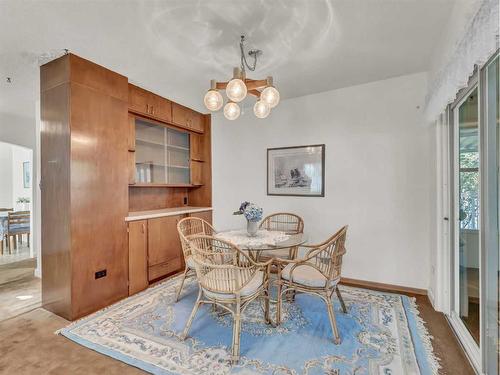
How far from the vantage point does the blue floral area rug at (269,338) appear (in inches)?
Answer: 69.7

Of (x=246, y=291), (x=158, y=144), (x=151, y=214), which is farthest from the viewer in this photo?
(x=158, y=144)

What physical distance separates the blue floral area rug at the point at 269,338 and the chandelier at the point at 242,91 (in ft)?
6.20

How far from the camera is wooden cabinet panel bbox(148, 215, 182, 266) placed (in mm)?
3266

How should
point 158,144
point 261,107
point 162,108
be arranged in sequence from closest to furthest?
point 261,107 < point 162,108 < point 158,144

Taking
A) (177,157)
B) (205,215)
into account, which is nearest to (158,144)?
(177,157)

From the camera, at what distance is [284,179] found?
12.4 feet

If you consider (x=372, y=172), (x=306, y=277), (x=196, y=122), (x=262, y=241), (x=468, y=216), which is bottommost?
(x=306, y=277)

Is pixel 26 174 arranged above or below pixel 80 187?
above

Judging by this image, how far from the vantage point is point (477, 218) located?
6.07 ft

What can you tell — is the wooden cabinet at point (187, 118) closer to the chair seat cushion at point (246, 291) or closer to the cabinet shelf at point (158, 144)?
the cabinet shelf at point (158, 144)

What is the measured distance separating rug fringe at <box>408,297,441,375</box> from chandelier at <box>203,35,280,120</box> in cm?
222

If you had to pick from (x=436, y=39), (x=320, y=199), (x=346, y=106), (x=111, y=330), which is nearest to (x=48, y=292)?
(x=111, y=330)

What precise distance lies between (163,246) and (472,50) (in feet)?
11.3

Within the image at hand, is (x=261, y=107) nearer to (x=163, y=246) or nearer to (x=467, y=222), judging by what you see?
(x=467, y=222)
